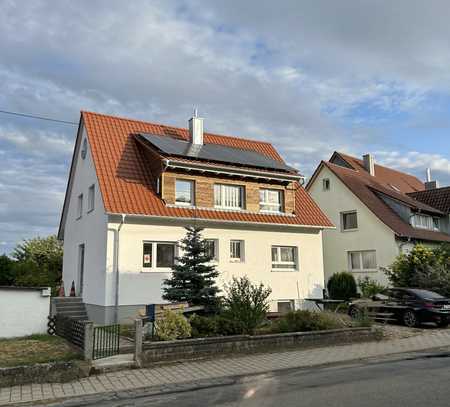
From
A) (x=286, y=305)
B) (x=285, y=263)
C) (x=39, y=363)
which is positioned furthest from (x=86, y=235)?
(x=39, y=363)

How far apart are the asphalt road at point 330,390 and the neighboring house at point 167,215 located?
27.9 feet

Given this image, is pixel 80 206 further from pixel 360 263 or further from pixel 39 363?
pixel 360 263

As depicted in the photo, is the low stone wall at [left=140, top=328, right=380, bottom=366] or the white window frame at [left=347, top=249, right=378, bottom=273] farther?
the white window frame at [left=347, top=249, right=378, bottom=273]

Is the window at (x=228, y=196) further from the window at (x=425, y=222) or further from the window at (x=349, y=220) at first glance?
the window at (x=425, y=222)

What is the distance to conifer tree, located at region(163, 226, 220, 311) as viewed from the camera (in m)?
13.4

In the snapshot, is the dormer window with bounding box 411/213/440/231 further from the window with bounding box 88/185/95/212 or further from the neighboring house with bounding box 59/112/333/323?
the window with bounding box 88/185/95/212

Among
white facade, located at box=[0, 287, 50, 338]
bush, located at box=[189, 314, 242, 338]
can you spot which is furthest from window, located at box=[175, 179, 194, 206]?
bush, located at box=[189, 314, 242, 338]

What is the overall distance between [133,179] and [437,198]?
22.4 metres

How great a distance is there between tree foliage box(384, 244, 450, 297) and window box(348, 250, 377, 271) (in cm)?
320

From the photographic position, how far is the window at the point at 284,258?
20.4 m

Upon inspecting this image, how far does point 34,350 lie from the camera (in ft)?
37.4

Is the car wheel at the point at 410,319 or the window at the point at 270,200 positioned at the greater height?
the window at the point at 270,200

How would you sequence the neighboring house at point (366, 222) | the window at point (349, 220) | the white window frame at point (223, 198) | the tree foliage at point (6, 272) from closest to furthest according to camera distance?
1. the white window frame at point (223, 198)
2. the tree foliage at point (6, 272)
3. the neighboring house at point (366, 222)
4. the window at point (349, 220)

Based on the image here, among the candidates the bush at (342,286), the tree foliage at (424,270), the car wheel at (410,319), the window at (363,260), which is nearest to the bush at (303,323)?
the car wheel at (410,319)
